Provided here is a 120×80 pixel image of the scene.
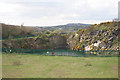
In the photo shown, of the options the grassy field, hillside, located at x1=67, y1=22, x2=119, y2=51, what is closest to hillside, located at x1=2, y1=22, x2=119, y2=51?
hillside, located at x1=67, y1=22, x2=119, y2=51

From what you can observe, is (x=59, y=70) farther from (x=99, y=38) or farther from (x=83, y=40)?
(x=83, y=40)

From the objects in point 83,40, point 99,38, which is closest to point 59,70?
point 99,38

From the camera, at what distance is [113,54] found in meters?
22.4

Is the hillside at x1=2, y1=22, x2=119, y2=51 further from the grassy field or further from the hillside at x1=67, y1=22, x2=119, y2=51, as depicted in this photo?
the grassy field

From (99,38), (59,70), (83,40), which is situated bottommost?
(59,70)

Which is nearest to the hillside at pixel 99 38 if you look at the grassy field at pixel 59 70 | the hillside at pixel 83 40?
the hillside at pixel 83 40

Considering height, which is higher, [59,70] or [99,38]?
[99,38]

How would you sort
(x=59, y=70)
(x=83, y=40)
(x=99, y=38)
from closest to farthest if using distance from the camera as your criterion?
(x=59, y=70) < (x=99, y=38) < (x=83, y=40)

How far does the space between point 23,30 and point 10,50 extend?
19098mm

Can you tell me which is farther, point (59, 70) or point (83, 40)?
point (83, 40)

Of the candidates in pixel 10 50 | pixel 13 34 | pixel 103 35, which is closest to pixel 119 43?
pixel 103 35

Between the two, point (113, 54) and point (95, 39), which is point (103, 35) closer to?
point (95, 39)

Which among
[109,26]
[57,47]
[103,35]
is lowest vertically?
[57,47]

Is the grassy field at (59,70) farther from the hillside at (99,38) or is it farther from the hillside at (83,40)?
the hillside at (83,40)
